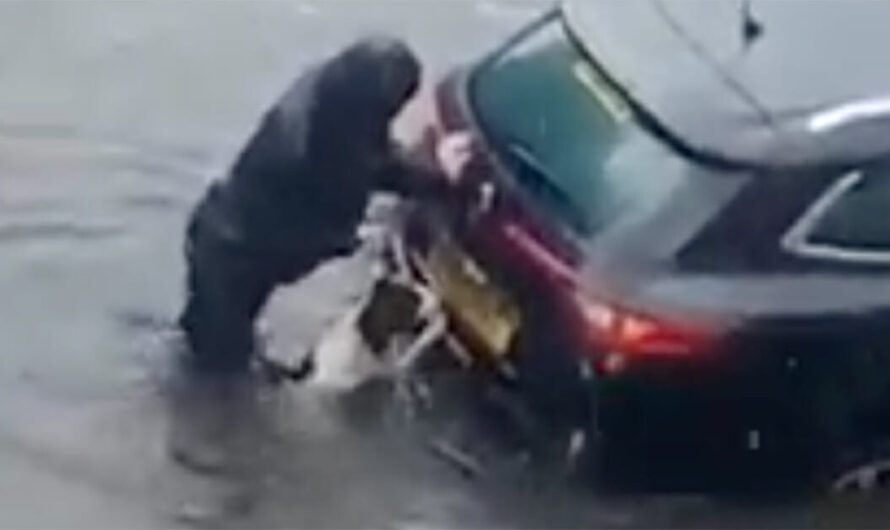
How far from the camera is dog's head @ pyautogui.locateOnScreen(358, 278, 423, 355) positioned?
31.8ft

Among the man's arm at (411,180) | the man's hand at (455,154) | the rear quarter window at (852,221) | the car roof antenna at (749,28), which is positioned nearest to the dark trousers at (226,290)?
the man's arm at (411,180)

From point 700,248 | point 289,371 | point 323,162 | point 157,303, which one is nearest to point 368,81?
point 323,162

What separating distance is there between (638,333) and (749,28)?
1191 millimetres

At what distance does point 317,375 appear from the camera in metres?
10.2

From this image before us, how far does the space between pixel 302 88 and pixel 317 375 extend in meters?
1.09

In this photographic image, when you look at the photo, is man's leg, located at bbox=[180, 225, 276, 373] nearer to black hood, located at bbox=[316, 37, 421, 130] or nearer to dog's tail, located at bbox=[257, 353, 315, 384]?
dog's tail, located at bbox=[257, 353, 315, 384]

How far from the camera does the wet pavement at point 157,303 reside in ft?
30.8

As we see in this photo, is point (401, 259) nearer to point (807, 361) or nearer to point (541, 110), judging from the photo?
point (541, 110)

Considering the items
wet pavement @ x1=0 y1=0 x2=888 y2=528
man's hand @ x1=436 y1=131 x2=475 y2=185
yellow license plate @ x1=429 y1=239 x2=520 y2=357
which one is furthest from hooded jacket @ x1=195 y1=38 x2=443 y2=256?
wet pavement @ x1=0 y1=0 x2=888 y2=528

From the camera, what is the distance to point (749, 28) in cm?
916

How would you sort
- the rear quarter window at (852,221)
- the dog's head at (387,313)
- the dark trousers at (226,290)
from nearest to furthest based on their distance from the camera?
the rear quarter window at (852,221) → the dog's head at (387,313) → the dark trousers at (226,290)

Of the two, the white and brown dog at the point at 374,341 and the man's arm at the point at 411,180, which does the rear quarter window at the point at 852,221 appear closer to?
the man's arm at the point at 411,180

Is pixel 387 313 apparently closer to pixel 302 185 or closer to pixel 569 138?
pixel 302 185

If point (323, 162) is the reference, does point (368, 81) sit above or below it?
above
